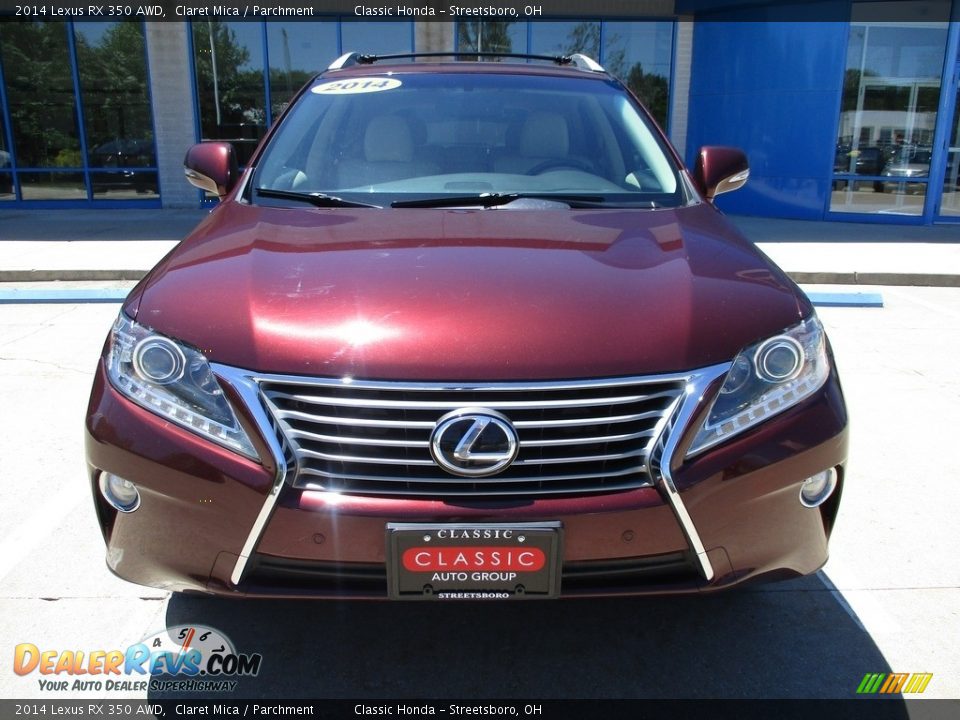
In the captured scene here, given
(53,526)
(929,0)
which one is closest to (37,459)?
(53,526)

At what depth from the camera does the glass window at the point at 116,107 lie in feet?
43.8

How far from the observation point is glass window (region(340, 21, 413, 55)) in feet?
43.7

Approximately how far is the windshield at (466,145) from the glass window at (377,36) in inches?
433

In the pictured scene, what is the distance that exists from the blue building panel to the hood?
11.5 metres

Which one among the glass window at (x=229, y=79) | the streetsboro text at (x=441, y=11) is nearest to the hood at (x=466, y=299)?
the streetsboro text at (x=441, y=11)

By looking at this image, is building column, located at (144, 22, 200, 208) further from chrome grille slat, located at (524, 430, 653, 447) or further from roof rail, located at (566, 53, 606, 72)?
chrome grille slat, located at (524, 430, 653, 447)

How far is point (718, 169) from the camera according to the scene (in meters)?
3.11

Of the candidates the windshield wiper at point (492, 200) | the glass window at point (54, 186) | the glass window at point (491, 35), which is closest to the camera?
the windshield wiper at point (492, 200)

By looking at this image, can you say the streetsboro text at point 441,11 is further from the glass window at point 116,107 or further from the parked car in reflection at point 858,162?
the parked car in reflection at point 858,162

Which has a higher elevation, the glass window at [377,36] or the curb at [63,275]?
the glass window at [377,36]

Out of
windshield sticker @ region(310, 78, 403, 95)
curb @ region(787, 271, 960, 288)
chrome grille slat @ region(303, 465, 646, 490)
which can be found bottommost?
curb @ region(787, 271, 960, 288)

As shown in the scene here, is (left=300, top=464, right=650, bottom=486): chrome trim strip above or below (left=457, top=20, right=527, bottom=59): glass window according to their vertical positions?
below

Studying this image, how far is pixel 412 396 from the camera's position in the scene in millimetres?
1724

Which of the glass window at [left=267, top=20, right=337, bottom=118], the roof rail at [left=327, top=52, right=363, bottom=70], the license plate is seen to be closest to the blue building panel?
the glass window at [left=267, top=20, right=337, bottom=118]
